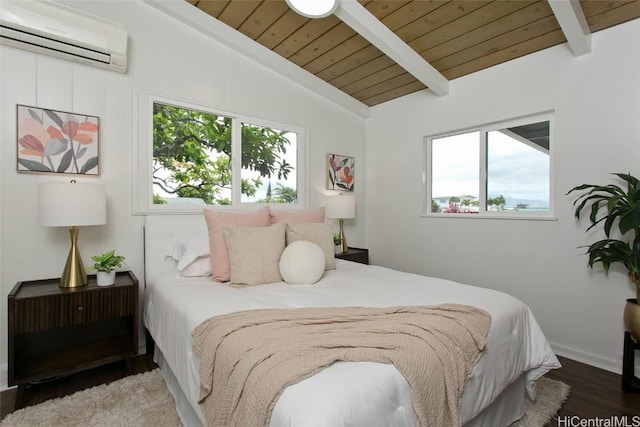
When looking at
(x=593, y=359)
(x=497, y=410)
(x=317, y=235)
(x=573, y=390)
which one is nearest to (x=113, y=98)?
(x=317, y=235)

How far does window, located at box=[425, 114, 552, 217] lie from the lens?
276cm

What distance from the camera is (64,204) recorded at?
75.1 inches

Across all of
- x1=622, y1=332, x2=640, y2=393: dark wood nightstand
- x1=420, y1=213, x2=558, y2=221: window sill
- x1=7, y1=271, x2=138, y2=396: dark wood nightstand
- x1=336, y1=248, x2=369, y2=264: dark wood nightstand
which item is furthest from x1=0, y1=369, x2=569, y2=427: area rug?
x1=336, y1=248, x2=369, y2=264: dark wood nightstand

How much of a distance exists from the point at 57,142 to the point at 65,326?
1.25 metres

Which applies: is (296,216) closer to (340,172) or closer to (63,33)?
(340,172)

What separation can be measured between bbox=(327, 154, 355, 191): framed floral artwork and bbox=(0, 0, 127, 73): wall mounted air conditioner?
2.22 meters

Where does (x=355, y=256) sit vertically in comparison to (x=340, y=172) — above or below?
below

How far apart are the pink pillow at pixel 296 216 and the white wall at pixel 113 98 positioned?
3.57 ft

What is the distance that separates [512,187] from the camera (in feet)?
9.61

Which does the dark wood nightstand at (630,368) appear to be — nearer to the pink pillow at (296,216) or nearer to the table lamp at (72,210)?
the pink pillow at (296,216)

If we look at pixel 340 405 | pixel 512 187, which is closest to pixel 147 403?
pixel 340 405

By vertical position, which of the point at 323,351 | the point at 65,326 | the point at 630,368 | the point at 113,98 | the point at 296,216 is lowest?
the point at 630,368

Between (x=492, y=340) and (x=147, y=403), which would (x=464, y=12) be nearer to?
(x=492, y=340)

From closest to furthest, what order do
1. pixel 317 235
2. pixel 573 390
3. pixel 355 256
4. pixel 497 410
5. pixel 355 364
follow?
1. pixel 355 364
2. pixel 497 410
3. pixel 573 390
4. pixel 317 235
5. pixel 355 256
